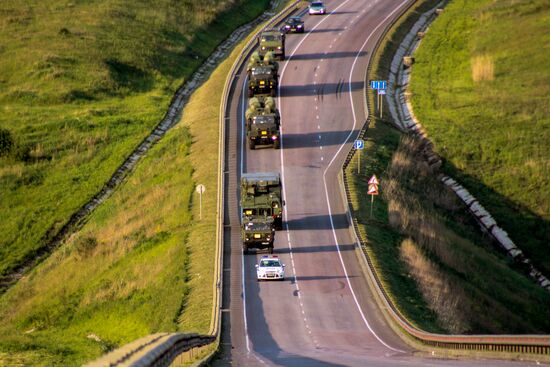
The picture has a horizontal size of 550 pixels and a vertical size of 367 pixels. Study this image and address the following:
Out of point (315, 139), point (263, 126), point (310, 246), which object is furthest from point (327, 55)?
point (310, 246)

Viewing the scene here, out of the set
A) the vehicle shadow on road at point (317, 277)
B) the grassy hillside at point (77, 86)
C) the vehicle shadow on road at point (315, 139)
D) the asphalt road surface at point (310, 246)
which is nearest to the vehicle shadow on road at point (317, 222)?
the asphalt road surface at point (310, 246)

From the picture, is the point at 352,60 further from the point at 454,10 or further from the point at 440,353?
the point at 440,353

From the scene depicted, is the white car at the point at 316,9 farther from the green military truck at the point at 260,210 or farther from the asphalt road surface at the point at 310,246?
the green military truck at the point at 260,210

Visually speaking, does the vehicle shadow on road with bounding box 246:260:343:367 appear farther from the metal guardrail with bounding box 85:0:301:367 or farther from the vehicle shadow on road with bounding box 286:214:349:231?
the vehicle shadow on road with bounding box 286:214:349:231

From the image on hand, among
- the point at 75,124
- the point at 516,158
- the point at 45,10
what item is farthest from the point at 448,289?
the point at 45,10

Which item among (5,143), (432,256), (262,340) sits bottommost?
(262,340)

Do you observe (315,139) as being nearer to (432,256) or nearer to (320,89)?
(320,89)
